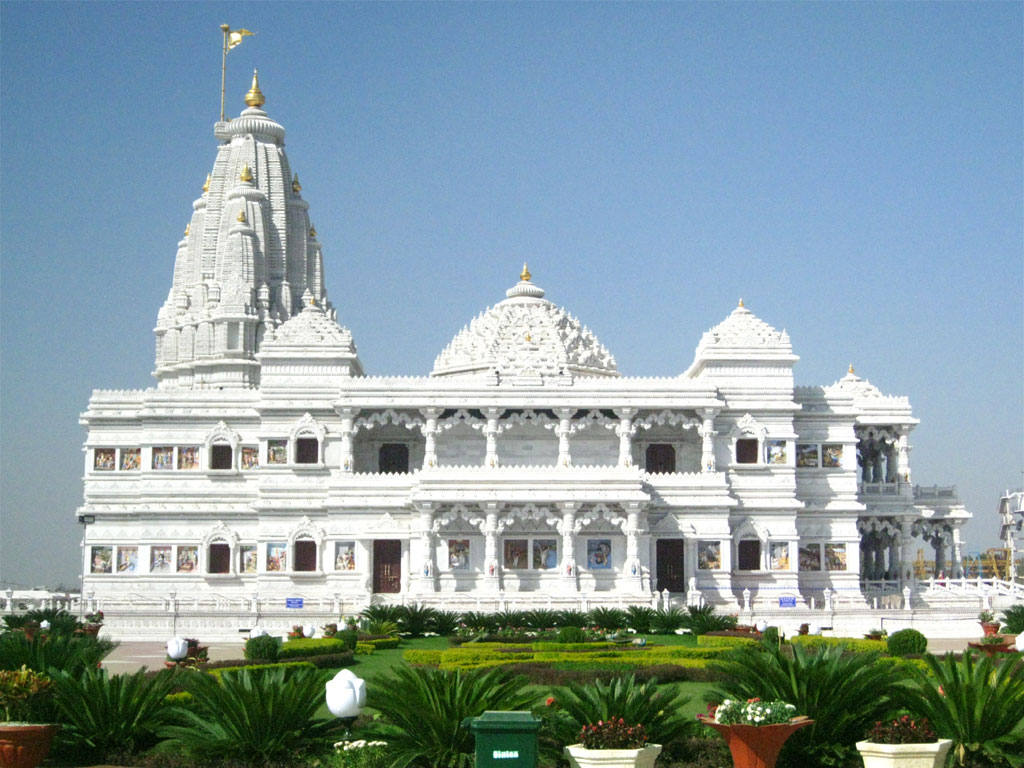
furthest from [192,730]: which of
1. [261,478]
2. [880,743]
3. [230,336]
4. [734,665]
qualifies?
[230,336]

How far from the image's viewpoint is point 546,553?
56.4 m

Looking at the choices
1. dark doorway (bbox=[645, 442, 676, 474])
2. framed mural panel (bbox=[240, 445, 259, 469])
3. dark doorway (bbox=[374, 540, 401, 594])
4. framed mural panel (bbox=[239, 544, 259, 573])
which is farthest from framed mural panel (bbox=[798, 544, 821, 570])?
framed mural panel (bbox=[240, 445, 259, 469])

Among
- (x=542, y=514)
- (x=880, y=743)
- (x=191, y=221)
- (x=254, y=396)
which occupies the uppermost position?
(x=191, y=221)

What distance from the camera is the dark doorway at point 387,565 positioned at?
57188 mm

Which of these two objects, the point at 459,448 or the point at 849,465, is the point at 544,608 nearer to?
the point at 459,448

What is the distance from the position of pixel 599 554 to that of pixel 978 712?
37650 millimetres

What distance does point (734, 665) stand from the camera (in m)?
20.3

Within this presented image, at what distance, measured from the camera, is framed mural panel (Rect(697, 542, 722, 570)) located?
2259 inches

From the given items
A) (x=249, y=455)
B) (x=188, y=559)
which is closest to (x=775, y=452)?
(x=249, y=455)

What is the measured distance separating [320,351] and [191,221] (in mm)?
23064

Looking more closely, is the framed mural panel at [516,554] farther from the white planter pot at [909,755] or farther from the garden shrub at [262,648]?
the white planter pot at [909,755]

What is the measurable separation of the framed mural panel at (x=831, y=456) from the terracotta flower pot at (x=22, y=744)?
47.3m

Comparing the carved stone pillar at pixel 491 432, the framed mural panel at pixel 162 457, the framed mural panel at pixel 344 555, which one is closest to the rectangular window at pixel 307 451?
the framed mural panel at pixel 344 555

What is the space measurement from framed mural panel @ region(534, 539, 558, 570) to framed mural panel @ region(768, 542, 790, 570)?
9832 millimetres
